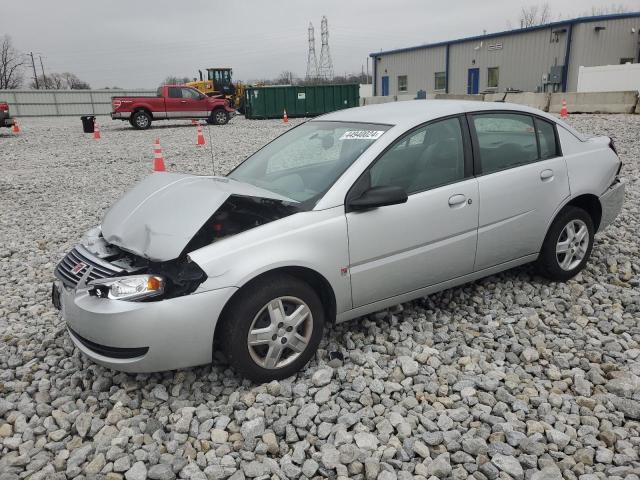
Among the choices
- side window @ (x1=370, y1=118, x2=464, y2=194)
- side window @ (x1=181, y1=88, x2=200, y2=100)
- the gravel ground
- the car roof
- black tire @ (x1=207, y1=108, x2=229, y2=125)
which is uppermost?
side window @ (x1=181, y1=88, x2=200, y2=100)

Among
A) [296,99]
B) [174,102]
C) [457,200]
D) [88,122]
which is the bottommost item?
[88,122]

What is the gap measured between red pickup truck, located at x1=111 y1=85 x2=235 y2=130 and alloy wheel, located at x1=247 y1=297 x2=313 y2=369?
21.8 metres

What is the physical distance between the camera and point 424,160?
369 cm

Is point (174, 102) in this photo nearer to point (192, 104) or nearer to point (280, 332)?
point (192, 104)

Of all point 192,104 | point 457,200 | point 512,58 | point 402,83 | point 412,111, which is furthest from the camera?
point 402,83

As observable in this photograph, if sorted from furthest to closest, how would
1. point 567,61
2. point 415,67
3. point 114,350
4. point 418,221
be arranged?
point 415,67, point 567,61, point 418,221, point 114,350

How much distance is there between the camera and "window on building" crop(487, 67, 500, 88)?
1355 inches

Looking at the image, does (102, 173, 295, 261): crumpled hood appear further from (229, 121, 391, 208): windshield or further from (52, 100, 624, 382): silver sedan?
(229, 121, 391, 208): windshield

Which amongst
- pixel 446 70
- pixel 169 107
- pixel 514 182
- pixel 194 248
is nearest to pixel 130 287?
pixel 194 248

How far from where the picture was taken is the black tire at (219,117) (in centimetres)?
2426

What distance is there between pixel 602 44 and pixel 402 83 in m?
16.0

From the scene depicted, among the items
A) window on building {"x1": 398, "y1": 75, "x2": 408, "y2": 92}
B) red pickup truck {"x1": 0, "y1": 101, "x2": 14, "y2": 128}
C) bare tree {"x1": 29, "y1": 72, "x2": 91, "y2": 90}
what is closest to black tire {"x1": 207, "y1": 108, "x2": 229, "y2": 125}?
red pickup truck {"x1": 0, "y1": 101, "x2": 14, "y2": 128}

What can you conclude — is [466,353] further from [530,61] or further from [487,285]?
[530,61]

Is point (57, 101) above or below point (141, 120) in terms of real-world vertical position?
above
